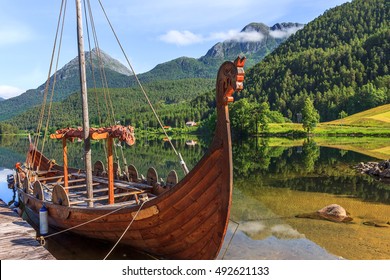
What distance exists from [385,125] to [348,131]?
7845 millimetres

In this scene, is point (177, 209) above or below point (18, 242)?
above

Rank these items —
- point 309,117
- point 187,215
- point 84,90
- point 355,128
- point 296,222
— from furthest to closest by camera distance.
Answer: point 355,128 < point 309,117 < point 296,222 < point 84,90 < point 187,215

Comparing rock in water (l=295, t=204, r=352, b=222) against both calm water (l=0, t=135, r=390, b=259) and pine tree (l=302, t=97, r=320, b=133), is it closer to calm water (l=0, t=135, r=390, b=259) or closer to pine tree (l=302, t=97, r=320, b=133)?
calm water (l=0, t=135, r=390, b=259)

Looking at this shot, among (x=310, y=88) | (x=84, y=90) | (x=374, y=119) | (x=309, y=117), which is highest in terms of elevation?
(x=310, y=88)

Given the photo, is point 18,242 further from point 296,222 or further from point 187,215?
point 296,222

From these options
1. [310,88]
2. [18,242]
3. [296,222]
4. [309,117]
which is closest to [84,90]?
[18,242]

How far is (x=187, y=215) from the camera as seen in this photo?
8805mm

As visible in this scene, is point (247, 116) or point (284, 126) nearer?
point (247, 116)

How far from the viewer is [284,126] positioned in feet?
293

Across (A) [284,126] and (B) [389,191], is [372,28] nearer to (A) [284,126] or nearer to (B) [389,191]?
(A) [284,126]

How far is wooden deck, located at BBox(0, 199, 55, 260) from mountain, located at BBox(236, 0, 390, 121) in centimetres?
10464

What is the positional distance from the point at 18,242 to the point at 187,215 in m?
4.81

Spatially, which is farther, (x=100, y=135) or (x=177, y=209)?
(x=100, y=135)

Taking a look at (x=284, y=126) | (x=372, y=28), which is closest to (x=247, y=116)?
(x=284, y=126)
